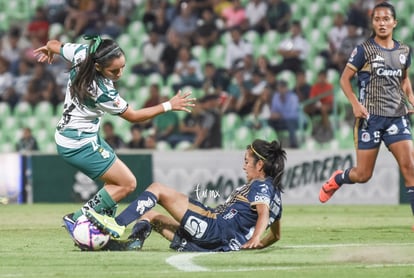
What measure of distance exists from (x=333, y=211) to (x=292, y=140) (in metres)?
2.46

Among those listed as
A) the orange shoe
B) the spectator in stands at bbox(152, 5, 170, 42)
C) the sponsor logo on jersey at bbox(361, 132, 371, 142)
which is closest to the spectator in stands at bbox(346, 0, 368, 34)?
the spectator in stands at bbox(152, 5, 170, 42)

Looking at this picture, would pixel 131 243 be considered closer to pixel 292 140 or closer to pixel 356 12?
pixel 292 140

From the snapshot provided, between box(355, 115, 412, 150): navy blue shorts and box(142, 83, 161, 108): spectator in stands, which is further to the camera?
box(142, 83, 161, 108): spectator in stands

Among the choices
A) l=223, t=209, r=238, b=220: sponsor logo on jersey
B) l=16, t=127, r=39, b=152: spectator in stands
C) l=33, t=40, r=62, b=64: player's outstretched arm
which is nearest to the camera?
l=223, t=209, r=238, b=220: sponsor logo on jersey

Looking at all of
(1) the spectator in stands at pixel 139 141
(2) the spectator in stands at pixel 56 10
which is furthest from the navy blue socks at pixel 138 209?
(2) the spectator in stands at pixel 56 10

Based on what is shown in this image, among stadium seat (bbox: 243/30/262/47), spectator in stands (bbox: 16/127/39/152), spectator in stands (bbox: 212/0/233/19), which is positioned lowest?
spectator in stands (bbox: 16/127/39/152)

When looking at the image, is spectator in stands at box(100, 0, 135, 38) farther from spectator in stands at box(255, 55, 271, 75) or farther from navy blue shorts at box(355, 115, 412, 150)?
navy blue shorts at box(355, 115, 412, 150)

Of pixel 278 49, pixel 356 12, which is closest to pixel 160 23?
pixel 278 49

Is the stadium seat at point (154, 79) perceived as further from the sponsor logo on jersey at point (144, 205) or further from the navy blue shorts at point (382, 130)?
the sponsor logo on jersey at point (144, 205)

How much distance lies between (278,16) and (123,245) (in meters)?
13.6

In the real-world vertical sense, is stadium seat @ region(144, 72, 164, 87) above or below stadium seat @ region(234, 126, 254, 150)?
above

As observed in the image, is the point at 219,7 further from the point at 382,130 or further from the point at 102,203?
the point at 102,203

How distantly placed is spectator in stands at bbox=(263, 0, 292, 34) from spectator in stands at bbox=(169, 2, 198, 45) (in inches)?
62.6

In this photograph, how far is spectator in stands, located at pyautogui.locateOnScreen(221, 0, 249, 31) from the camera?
22.8 m
